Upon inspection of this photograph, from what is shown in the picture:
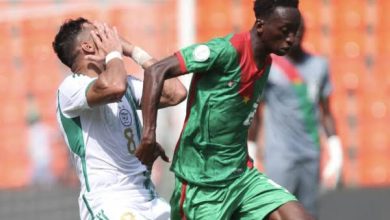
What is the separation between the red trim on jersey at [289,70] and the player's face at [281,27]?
3.04m

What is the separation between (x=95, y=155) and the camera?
6.21 m

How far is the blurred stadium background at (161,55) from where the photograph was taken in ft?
39.2

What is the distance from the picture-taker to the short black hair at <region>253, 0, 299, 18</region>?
6301mm

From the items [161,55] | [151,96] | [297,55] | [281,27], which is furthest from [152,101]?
[161,55]

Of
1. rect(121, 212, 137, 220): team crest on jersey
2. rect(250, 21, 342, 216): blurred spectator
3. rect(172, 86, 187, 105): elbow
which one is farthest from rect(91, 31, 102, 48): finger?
rect(250, 21, 342, 216): blurred spectator

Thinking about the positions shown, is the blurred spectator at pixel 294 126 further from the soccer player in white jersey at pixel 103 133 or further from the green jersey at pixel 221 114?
the soccer player in white jersey at pixel 103 133

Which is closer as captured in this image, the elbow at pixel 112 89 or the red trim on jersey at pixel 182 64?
the elbow at pixel 112 89

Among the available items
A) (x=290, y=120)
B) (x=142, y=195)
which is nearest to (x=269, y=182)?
(x=142, y=195)

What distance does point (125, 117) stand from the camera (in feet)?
20.8

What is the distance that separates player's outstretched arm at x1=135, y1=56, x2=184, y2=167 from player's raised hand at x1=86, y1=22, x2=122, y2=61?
325 mm

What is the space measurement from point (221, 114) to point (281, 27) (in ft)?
1.93

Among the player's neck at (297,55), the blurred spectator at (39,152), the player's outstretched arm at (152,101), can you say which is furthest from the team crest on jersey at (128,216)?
the blurred spectator at (39,152)

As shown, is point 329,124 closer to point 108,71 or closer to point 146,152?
point 108,71

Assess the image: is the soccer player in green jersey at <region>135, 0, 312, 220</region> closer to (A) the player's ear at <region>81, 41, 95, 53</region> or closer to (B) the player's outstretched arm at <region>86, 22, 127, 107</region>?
(B) the player's outstretched arm at <region>86, 22, 127, 107</region>
